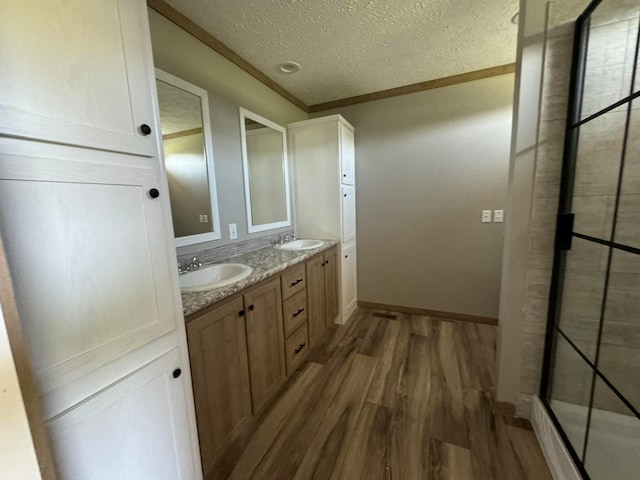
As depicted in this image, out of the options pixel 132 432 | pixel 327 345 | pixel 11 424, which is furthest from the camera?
pixel 327 345

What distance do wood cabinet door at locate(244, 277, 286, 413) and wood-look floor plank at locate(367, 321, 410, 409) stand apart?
2.16ft

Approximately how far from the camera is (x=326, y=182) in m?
2.58

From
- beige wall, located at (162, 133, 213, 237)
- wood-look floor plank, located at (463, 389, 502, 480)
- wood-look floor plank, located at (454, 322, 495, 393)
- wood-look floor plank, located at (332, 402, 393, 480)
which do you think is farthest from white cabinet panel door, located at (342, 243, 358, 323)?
beige wall, located at (162, 133, 213, 237)

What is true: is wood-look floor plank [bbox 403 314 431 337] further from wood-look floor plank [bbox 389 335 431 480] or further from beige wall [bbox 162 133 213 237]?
beige wall [bbox 162 133 213 237]

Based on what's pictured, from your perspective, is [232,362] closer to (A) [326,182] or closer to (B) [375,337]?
(B) [375,337]

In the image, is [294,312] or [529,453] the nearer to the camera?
[529,453]

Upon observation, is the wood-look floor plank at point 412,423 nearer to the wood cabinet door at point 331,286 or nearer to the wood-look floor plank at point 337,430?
the wood-look floor plank at point 337,430

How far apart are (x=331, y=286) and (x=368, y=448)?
1.34 meters

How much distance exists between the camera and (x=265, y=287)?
154cm

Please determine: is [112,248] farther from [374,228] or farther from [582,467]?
[374,228]

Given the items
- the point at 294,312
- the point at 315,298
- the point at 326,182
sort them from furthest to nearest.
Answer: the point at 326,182, the point at 315,298, the point at 294,312

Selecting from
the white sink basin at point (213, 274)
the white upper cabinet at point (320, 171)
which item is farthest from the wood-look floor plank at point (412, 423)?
the white upper cabinet at point (320, 171)

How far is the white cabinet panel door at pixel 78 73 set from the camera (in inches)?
22.1

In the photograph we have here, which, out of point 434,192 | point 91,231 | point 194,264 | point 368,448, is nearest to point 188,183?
point 194,264
